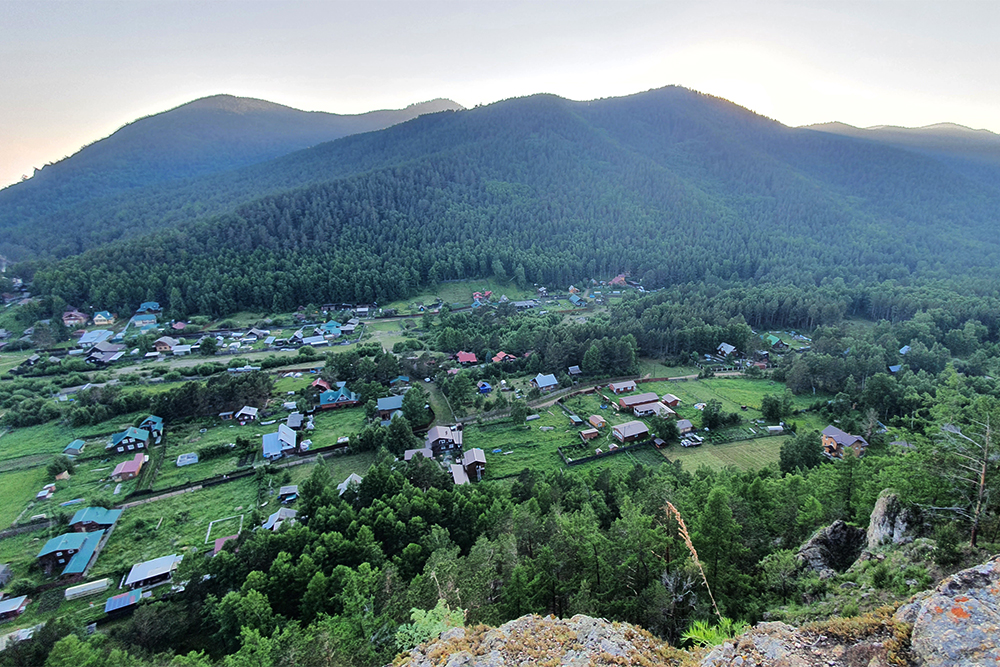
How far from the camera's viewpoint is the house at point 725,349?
5056cm

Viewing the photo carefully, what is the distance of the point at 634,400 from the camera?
1501 inches

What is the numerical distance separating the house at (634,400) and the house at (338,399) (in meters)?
23.1

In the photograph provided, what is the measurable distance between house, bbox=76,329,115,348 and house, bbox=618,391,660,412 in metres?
60.3

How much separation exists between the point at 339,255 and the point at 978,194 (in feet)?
645

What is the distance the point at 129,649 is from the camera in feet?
52.1

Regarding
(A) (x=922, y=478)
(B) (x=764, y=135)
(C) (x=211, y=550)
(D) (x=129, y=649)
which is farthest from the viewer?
(B) (x=764, y=135)

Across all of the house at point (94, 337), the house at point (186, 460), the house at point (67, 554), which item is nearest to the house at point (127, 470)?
the house at point (186, 460)

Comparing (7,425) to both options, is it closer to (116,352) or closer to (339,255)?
(116,352)

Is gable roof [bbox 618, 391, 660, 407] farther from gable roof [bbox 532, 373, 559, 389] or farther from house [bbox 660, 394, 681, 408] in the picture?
gable roof [bbox 532, 373, 559, 389]

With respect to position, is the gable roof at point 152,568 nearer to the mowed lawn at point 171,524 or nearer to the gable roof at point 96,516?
the mowed lawn at point 171,524

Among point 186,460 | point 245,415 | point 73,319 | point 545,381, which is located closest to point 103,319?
point 73,319

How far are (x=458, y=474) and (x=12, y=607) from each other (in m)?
21.0

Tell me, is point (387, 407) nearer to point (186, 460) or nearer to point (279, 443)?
point (279, 443)

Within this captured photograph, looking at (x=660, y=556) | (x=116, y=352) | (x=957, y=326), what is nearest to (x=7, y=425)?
(x=116, y=352)
